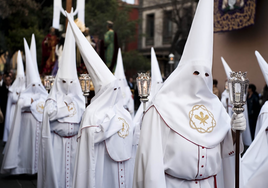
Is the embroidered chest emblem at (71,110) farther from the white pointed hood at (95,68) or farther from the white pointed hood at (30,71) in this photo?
the white pointed hood at (30,71)

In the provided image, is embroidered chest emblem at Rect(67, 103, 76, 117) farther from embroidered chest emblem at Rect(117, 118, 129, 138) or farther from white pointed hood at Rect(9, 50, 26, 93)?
white pointed hood at Rect(9, 50, 26, 93)

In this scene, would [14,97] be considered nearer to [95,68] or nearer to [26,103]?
[26,103]

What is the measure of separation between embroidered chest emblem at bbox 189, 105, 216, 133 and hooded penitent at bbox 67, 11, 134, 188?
1.57 metres

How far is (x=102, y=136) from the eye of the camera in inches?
170

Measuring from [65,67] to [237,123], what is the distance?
3.81m

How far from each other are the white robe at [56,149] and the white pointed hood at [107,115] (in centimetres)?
122

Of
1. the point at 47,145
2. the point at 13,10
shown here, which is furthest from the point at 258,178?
the point at 13,10

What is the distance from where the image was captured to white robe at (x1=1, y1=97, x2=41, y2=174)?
7062 mm

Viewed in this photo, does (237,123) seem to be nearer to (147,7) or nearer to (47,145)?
(47,145)

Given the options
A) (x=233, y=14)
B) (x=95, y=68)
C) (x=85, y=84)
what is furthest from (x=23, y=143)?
(x=233, y=14)

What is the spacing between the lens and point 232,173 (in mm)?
3379

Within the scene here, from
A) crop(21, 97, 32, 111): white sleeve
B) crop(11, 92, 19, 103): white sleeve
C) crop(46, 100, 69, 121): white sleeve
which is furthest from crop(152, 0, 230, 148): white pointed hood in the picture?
crop(11, 92, 19, 103): white sleeve

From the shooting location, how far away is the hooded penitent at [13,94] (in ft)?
33.1

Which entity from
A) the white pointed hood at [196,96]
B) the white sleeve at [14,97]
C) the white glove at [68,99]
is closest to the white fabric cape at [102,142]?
the white glove at [68,99]
